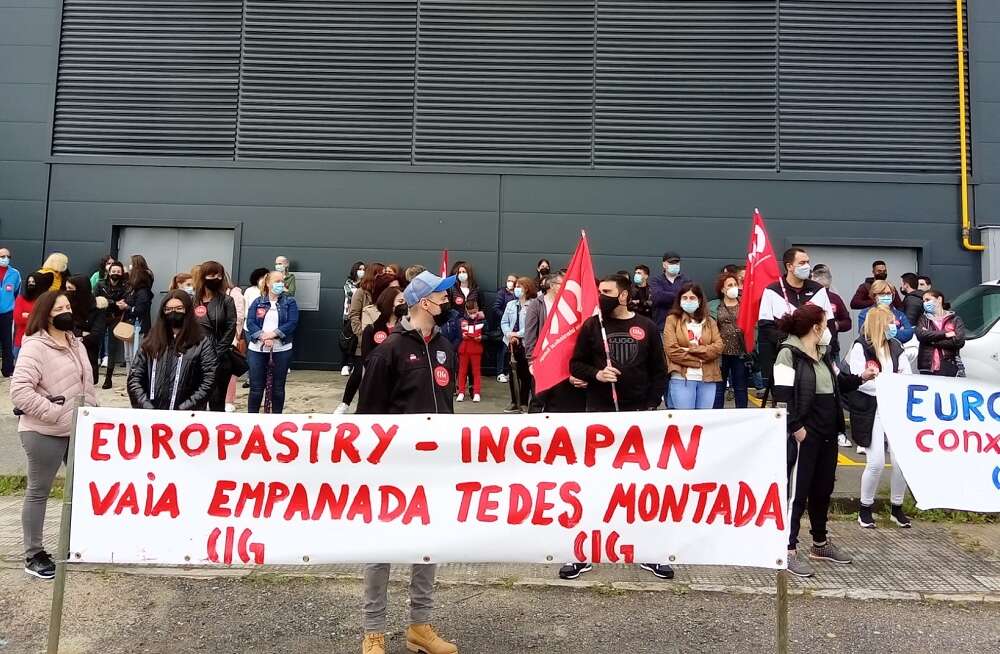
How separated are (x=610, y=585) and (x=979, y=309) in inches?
271

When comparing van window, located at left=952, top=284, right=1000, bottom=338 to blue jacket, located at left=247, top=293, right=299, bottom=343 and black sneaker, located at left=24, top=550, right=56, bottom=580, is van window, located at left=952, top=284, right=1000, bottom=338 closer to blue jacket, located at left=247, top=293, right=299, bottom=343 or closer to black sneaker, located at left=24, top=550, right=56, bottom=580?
blue jacket, located at left=247, top=293, right=299, bottom=343

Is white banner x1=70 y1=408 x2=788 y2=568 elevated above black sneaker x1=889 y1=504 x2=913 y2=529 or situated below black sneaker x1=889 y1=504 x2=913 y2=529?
above

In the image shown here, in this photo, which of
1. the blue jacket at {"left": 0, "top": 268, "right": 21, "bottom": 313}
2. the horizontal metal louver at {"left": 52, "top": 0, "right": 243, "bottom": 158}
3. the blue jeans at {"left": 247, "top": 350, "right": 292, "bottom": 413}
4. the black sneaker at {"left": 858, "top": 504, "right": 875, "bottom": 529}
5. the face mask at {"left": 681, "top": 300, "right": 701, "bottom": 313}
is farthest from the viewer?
the horizontal metal louver at {"left": 52, "top": 0, "right": 243, "bottom": 158}

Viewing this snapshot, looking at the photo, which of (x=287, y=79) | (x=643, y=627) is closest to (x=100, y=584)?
(x=643, y=627)

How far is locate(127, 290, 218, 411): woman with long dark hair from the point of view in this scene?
514 cm

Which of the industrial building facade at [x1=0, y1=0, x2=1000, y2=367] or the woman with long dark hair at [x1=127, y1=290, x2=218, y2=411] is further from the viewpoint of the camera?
the industrial building facade at [x1=0, y1=0, x2=1000, y2=367]

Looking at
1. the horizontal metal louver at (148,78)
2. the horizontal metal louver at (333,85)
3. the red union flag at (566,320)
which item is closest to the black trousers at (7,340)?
the horizontal metal louver at (148,78)

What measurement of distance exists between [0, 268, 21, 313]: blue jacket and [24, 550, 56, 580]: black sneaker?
7.35 m

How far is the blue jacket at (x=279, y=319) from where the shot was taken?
26.4ft

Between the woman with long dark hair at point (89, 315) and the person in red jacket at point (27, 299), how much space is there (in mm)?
510

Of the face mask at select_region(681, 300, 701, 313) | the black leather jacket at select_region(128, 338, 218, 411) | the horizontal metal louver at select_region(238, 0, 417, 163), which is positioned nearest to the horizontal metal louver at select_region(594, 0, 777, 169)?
the horizontal metal louver at select_region(238, 0, 417, 163)

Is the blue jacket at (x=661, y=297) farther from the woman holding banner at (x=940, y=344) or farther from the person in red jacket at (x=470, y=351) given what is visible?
the woman holding banner at (x=940, y=344)

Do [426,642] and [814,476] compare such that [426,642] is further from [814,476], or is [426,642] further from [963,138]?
[963,138]

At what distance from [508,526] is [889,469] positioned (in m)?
5.69
